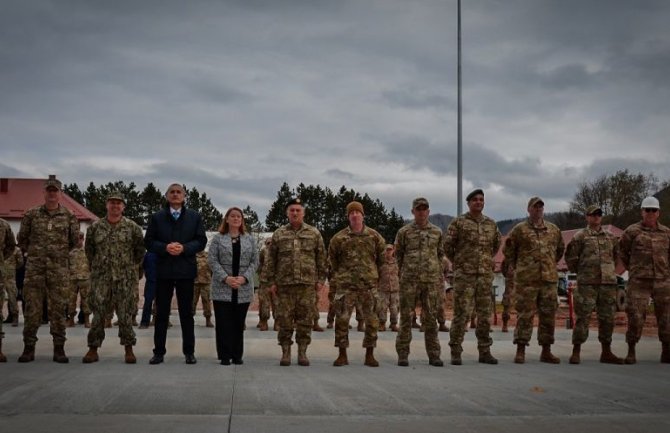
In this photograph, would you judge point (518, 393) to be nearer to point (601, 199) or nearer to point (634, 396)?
point (634, 396)

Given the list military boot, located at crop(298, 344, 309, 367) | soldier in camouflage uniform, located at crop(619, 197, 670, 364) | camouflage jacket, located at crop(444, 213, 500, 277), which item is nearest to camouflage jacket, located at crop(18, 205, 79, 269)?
military boot, located at crop(298, 344, 309, 367)

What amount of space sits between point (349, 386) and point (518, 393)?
1.66 m

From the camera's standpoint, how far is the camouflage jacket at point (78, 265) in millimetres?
14273

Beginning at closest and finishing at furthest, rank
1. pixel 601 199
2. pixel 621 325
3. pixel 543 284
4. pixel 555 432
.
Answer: pixel 555 432 → pixel 543 284 → pixel 621 325 → pixel 601 199

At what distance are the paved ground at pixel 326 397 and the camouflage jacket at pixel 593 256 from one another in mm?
1201

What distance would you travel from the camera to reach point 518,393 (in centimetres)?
650

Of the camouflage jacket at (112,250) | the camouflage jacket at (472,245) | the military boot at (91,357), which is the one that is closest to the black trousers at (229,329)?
the camouflage jacket at (112,250)

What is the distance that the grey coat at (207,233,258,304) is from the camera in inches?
341

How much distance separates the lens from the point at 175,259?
8.49 meters

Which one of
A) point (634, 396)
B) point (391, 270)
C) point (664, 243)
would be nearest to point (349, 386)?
point (634, 396)

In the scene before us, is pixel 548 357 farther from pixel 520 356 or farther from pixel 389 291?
pixel 389 291

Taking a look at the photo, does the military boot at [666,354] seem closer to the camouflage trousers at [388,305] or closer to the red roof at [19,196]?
the camouflage trousers at [388,305]

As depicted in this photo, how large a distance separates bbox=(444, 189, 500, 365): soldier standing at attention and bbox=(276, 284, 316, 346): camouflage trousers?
193cm

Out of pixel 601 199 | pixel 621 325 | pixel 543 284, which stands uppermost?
pixel 601 199
